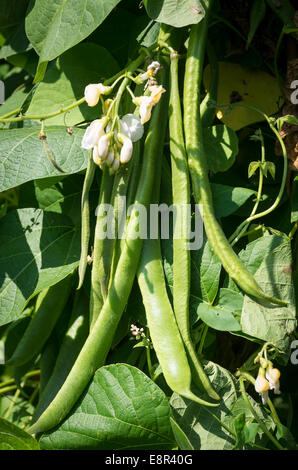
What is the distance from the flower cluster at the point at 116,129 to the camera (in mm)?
926

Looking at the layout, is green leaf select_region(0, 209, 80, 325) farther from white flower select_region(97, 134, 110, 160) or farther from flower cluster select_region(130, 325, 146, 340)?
white flower select_region(97, 134, 110, 160)

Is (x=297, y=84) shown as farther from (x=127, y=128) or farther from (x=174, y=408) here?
(x=174, y=408)

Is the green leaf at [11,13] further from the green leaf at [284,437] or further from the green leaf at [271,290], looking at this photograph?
the green leaf at [284,437]

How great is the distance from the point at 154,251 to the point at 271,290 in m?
0.21

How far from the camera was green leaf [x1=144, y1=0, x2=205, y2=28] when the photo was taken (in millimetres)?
1002

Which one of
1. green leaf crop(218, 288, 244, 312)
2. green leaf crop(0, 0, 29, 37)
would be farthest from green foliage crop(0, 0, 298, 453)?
green leaf crop(0, 0, 29, 37)

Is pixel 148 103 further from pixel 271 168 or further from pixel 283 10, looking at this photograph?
pixel 283 10

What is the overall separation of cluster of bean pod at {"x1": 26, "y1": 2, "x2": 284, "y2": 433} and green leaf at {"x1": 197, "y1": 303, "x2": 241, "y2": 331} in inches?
1.1

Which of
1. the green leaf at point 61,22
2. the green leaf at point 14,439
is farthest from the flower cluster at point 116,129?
the green leaf at point 14,439

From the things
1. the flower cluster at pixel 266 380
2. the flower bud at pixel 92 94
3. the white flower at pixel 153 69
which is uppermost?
the white flower at pixel 153 69

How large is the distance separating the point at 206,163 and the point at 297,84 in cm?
25

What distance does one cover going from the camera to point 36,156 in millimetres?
1051

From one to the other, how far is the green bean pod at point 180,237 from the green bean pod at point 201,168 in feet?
0.05
